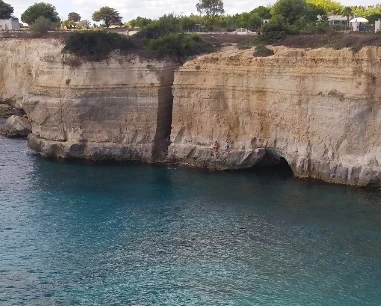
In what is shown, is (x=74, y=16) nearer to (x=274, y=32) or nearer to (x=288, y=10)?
(x=288, y=10)

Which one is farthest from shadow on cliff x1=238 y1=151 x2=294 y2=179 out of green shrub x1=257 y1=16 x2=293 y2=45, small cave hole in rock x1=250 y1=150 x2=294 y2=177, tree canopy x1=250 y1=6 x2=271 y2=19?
tree canopy x1=250 y1=6 x2=271 y2=19

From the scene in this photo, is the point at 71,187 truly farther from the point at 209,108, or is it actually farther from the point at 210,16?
the point at 210,16

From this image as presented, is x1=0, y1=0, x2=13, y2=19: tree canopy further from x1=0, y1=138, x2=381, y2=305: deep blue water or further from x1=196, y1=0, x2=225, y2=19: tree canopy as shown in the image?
x1=0, y1=138, x2=381, y2=305: deep blue water

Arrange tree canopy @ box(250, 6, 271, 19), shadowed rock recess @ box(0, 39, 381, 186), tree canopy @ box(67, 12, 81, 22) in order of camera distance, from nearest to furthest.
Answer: shadowed rock recess @ box(0, 39, 381, 186)
tree canopy @ box(250, 6, 271, 19)
tree canopy @ box(67, 12, 81, 22)

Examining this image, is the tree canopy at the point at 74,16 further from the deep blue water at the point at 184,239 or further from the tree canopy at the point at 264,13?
the deep blue water at the point at 184,239

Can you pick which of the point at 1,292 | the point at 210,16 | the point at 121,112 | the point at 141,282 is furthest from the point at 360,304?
the point at 210,16

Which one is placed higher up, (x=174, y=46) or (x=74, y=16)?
(x=74, y=16)

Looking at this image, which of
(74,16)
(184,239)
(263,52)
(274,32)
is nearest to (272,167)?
(263,52)
